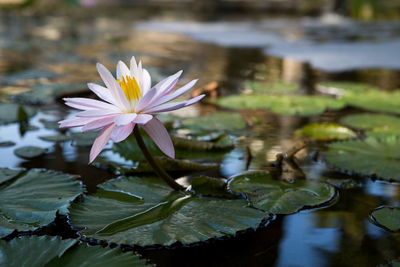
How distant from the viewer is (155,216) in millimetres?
665

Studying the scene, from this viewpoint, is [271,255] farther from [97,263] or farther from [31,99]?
[31,99]

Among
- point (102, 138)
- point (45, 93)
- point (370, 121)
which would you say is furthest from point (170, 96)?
point (45, 93)

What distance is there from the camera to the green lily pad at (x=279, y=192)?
736 millimetres

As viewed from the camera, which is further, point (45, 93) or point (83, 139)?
point (45, 93)

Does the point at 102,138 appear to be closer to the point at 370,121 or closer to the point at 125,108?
the point at 125,108

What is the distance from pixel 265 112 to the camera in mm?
1510

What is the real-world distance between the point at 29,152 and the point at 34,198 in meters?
0.33

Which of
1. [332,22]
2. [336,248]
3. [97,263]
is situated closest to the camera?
[97,263]

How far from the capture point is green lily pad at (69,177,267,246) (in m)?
0.60

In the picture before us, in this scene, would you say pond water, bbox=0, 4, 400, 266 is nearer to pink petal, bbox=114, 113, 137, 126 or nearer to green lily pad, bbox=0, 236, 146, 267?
green lily pad, bbox=0, 236, 146, 267

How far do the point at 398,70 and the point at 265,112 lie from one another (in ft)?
4.82

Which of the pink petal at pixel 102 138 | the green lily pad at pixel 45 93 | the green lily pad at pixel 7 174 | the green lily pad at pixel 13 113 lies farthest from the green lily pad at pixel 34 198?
the green lily pad at pixel 45 93

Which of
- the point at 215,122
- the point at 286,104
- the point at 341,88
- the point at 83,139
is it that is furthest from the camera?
the point at 341,88

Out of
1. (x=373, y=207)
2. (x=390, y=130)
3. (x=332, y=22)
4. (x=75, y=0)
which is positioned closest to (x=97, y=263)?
(x=373, y=207)
